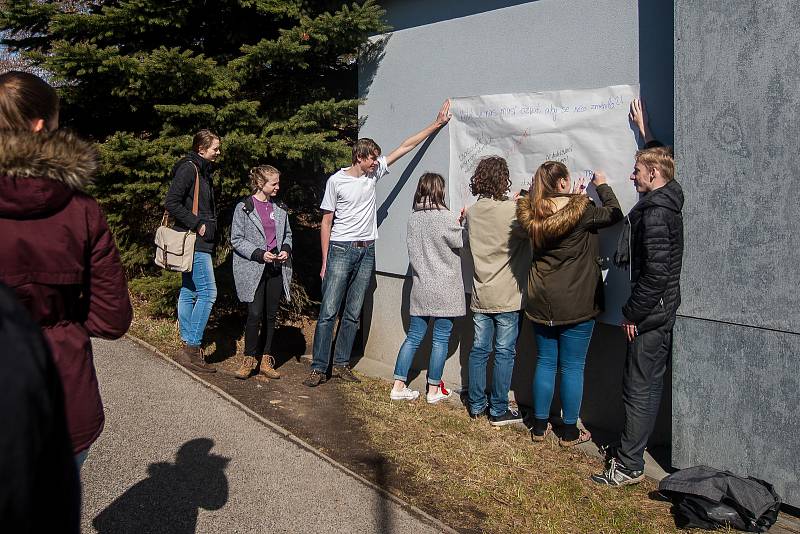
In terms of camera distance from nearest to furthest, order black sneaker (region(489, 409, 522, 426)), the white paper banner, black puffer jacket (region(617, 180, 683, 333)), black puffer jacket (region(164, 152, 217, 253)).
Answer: black puffer jacket (region(617, 180, 683, 333)) < the white paper banner < black sneaker (region(489, 409, 522, 426)) < black puffer jacket (region(164, 152, 217, 253))

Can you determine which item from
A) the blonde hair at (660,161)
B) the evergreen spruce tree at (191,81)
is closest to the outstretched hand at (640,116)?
the blonde hair at (660,161)

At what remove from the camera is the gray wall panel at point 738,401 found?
3.93m

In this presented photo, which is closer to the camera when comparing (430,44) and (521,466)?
(521,466)

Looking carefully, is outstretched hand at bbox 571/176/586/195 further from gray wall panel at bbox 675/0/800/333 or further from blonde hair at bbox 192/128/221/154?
blonde hair at bbox 192/128/221/154

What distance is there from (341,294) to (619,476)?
296cm

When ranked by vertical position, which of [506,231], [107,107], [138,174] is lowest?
[506,231]

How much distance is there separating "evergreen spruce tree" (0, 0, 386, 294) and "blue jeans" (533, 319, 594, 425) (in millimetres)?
3070

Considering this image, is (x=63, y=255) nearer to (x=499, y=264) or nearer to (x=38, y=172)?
(x=38, y=172)

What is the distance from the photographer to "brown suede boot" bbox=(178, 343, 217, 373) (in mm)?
6781

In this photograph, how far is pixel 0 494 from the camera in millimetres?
1217

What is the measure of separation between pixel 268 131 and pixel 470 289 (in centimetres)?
266

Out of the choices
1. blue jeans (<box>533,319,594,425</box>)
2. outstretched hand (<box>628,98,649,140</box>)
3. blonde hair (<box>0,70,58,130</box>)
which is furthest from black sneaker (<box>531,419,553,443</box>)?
blonde hair (<box>0,70,58,130</box>)

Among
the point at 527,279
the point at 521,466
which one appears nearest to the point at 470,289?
the point at 527,279

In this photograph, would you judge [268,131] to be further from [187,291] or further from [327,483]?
[327,483]
